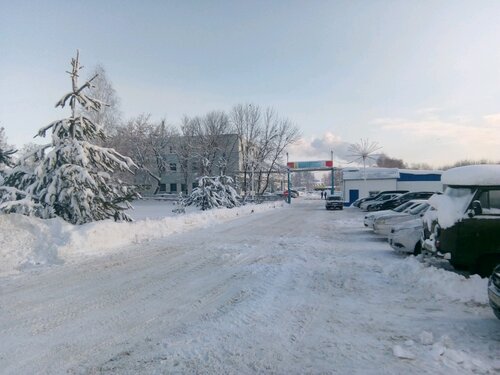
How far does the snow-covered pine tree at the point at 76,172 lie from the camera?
45.3ft

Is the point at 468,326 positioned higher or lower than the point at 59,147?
lower

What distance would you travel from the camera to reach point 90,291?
283 inches

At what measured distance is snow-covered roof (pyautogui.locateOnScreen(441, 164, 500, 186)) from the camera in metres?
7.91

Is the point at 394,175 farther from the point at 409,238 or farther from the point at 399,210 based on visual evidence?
the point at 409,238

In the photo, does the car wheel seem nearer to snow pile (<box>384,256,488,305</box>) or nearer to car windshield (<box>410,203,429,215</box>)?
snow pile (<box>384,256,488,305</box>)

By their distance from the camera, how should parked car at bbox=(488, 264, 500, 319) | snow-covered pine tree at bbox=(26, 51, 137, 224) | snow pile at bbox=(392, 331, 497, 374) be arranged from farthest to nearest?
snow-covered pine tree at bbox=(26, 51, 137, 224)
parked car at bbox=(488, 264, 500, 319)
snow pile at bbox=(392, 331, 497, 374)

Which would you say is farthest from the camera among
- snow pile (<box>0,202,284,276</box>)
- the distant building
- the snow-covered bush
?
the distant building

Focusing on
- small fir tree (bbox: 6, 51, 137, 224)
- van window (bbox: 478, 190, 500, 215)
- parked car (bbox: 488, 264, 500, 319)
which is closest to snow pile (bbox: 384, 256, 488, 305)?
parked car (bbox: 488, 264, 500, 319)

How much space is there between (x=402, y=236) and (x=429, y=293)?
13.2 ft

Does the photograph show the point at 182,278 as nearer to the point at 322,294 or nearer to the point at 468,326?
the point at 322,294

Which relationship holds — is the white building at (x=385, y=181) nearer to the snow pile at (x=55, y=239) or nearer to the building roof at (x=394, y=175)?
the building roof at (x=394, y=175)

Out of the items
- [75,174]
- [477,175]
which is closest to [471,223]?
[477,175]

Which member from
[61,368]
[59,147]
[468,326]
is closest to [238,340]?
[61,368]

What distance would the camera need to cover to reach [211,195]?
3175 centimetres
